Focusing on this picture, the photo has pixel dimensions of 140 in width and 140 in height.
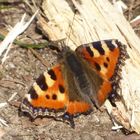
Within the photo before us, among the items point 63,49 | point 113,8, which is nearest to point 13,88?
point 63,49

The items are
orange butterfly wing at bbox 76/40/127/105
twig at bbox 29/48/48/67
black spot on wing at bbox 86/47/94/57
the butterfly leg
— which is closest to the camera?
the butterfly leg

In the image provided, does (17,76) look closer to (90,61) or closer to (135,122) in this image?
(90,61)

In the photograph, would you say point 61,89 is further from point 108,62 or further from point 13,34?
point 13,34

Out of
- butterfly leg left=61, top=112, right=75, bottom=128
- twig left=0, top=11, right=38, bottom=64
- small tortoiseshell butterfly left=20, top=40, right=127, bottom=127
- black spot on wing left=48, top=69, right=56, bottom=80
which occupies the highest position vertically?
twig left=0, top=11, right=38, bottom=64

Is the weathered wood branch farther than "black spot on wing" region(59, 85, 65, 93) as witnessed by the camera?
Yes

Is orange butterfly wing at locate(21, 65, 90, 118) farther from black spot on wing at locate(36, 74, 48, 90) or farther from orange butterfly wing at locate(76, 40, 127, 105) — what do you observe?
orange butterfly wing at locate(76, 40, 127, 105)

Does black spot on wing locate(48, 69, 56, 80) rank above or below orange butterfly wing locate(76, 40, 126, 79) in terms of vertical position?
above

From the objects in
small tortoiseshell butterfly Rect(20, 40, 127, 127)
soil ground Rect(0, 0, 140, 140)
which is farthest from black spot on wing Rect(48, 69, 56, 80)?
Answer: soil ground Rect(0, 0, 140, 140)
